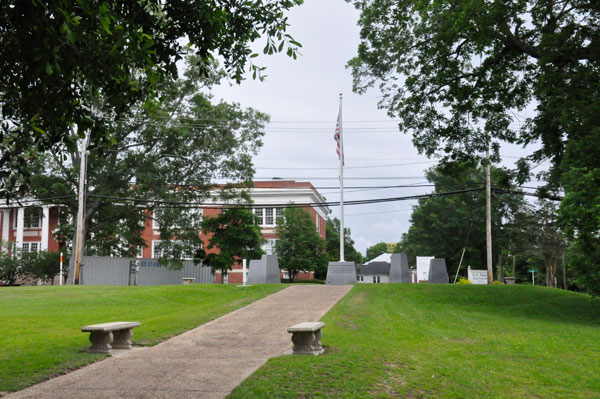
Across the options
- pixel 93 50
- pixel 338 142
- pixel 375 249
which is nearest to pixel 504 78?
pixel 338 142

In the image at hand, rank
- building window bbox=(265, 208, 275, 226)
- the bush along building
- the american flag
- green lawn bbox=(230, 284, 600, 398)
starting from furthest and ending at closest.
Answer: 1. building window bbox=(265, 208, 275, 226)
2. the bush along building
3. the american flag
4. green lawn bbox=(230, 284, 600, 398)

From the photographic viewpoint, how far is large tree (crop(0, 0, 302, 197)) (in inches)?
223

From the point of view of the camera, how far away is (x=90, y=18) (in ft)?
18.1

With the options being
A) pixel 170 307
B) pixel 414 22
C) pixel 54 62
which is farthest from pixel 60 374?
pixel 414 22

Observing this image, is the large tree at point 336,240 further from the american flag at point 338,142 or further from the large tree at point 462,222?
the american flag at point 338,142

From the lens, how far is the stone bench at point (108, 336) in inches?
393

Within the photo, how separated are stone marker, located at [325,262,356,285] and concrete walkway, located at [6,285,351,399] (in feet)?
41.0

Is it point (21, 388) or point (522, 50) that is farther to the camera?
point (522, 50)

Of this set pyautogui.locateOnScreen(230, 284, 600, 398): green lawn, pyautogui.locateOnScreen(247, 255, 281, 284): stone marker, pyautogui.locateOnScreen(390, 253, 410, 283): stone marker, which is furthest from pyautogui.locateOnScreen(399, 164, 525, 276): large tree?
pyautogui.locateOnScreen(230, 284, 600, 398): green lawn

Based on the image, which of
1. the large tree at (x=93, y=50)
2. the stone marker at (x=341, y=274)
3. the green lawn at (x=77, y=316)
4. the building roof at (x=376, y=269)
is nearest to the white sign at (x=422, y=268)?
the building roof at (x=376, y=269)

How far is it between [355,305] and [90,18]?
14.3 meters

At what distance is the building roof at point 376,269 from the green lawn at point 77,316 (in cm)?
3880

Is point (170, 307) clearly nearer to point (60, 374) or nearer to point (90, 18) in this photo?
point (60, 374)

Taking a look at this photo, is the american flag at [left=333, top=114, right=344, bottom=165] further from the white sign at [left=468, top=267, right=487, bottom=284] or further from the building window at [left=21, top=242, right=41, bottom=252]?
the building window at [left=21, top=242, right=41, bottom=252]
